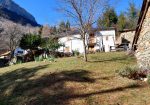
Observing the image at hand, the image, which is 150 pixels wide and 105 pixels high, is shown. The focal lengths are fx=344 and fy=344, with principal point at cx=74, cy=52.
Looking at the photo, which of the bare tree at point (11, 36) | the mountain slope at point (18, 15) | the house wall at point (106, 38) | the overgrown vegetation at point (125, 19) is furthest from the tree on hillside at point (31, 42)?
the mountain slope at point (18, 15)

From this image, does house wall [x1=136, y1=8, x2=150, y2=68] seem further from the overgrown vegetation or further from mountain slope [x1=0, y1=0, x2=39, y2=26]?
mountain slope [x1=0, y1=0, x2=39, y2=26]

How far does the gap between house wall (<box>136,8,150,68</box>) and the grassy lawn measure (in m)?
1.68

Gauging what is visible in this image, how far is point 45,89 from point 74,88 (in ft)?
5.22

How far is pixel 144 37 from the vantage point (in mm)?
20641

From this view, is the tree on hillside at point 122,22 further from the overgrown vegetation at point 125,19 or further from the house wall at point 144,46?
the house wall at point 144,46

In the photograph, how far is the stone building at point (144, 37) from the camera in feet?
65.5

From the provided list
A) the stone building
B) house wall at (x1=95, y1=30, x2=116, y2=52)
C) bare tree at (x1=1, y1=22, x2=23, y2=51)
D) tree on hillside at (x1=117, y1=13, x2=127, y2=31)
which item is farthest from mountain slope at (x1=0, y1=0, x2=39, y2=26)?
the stone building

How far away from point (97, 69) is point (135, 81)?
4.33m

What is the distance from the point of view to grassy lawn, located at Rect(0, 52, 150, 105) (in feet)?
53.8

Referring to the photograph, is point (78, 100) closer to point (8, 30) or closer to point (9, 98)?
point (9, 98)

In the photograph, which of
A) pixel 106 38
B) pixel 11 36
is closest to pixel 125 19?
pixel 106 38

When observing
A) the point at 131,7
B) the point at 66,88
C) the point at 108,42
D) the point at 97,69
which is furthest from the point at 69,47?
the point at 66,88

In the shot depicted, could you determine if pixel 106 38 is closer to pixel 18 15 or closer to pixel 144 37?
pixel 144 37

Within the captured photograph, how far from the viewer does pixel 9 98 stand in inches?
722
